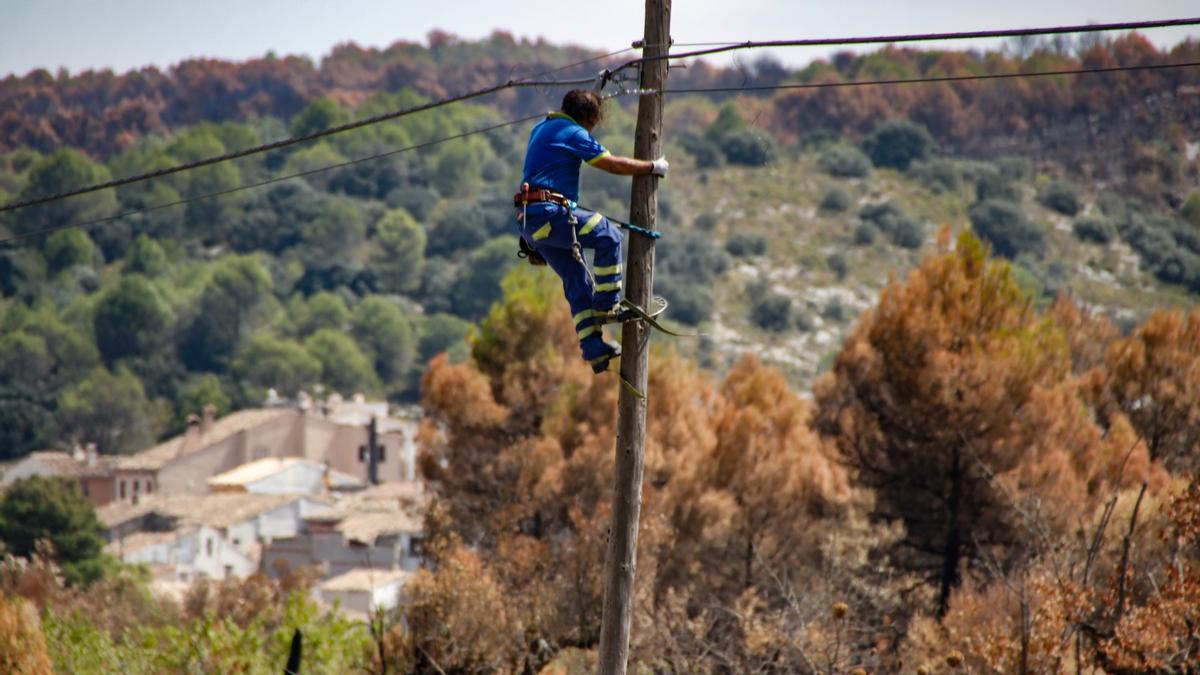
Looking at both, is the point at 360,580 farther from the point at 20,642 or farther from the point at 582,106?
the point at 582,106

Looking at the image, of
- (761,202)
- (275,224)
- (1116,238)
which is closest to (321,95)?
(275,224)

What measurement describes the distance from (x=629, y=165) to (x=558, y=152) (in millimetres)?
543

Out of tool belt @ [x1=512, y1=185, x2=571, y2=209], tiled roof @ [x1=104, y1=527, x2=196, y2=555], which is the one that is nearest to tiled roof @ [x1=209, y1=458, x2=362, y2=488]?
tiled roof @ [x1=104, y1=527, x2=196, y2=555]

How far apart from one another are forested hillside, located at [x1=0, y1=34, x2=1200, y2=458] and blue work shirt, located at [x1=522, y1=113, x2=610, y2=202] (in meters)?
72.2

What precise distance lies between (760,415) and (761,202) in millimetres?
110819

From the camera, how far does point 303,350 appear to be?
112062 millimetres

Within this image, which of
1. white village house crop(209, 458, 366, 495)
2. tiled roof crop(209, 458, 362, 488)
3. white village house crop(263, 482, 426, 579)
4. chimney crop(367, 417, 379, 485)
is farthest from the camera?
chimney crop(367, 417, 379, 485)

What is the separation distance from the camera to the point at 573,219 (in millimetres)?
8977

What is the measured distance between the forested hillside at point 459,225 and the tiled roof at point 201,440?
594 inches

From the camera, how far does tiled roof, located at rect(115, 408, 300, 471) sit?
79.2m

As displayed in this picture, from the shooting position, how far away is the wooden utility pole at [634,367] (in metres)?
8.82

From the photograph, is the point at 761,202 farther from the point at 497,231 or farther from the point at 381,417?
the point at 381,417

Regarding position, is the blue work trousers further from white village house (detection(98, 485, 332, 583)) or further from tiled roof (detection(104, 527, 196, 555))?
tiled roof (detection(104, 527, 196, 555))

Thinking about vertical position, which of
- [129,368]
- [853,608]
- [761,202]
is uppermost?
[853,608]
